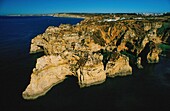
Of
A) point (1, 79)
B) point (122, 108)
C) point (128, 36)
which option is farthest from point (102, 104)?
point (128, 36)

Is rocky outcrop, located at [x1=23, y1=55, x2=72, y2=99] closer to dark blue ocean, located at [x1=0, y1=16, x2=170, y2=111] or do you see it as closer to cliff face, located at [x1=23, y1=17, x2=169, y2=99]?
cliff face, located at [x1=23, y1=17, x2=169, y2=99]

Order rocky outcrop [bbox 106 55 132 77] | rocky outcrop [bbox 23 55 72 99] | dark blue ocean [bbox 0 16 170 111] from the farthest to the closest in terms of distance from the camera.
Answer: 1. rocky outcrop [bbox 106 55 132 77]
2. rocky outcrop [bbox 23 55 72 99]
3. dark blue ocean [bbox 0 16 170 111]

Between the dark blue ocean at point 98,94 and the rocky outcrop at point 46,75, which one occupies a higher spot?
the rocky outcrop at point 46,75

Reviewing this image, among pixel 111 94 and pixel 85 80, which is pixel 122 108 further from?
pixel 85 80

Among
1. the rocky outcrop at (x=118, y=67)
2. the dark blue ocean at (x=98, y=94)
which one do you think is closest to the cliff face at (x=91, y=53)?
the rocky outcrop at (x=118, y=67)

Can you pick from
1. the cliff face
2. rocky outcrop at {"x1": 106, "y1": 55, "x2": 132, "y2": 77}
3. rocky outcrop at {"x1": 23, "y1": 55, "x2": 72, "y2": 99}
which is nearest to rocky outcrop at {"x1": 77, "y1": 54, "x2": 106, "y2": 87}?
the cliff face

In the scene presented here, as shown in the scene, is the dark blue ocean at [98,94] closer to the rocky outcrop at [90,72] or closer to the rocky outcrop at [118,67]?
the rocky outcrop at [90,72]

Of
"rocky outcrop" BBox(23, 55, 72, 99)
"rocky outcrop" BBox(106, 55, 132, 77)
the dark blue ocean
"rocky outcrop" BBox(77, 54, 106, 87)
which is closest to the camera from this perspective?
the dark blue ocean

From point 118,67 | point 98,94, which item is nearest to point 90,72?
point 98,94

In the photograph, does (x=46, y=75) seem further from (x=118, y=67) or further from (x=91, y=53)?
(x=118, y=67)
